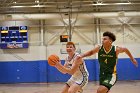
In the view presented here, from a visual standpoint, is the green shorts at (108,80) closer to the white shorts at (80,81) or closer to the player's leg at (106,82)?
the player's leg at (106,82)

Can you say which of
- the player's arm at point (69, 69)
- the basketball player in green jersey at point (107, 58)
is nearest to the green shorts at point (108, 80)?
the basketball player in green jersey at point (107, 58)

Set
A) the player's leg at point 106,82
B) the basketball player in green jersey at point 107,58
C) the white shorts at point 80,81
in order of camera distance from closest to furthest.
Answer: the player's leg at point 106,82 → the basketball player in green jersey at point 107,58 → the white shorts at point 80,81

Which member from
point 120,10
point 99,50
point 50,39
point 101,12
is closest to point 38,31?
point 50,39

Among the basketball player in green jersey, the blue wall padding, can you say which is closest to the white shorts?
the basketball player in green jersey

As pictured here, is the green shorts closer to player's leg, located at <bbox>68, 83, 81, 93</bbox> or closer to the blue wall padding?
player's leg, located at <bbox>68, 83, 81, 93</bbox>

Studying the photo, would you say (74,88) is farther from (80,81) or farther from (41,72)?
(41,72)

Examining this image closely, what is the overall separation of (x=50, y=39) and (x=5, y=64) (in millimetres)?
3508

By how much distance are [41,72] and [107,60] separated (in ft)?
45.7

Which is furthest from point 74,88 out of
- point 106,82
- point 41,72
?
point 41,72

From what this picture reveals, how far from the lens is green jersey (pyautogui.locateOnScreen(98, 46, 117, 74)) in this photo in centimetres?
592

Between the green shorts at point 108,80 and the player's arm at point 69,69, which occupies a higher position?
the player's arm at point 69,69

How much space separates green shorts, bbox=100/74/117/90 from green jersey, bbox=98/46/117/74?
0.27 ft

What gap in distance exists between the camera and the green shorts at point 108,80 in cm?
572

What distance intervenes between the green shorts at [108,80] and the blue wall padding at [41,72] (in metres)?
13.7
